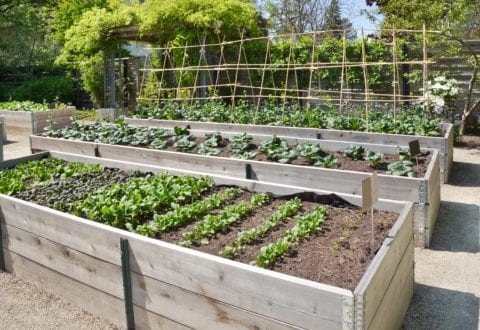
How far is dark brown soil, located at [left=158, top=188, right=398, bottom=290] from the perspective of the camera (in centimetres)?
266

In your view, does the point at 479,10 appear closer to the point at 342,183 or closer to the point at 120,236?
the point at 342,183

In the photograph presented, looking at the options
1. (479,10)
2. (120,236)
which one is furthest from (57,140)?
(479,10)

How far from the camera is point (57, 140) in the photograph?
6.95 metres

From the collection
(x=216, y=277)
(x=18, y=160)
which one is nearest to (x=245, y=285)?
(x=216, y=277)

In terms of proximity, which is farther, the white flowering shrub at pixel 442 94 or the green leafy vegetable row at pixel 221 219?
the white flowering shrub at pixel 442 94

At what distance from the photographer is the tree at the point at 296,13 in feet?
73.8

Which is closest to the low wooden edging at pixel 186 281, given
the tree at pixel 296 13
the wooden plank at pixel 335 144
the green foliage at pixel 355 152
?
the green foliage at pixel 355 152

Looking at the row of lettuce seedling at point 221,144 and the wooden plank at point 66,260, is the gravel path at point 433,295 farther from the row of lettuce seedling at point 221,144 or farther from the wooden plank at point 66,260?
the row of lettuce seedling at point 221,144

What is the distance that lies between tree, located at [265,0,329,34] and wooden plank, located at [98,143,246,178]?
17.5m

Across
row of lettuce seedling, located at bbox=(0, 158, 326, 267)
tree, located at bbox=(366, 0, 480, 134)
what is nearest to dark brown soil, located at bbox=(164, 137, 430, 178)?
row of lettuce seedling, located at bbox=(0, 158, 326, 267)

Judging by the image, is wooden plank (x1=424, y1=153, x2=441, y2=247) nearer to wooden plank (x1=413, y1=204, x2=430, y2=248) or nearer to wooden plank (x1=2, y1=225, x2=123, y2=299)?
wooden plank (x1=413, y1=204, x2=430, y2=248)

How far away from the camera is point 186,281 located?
259cm

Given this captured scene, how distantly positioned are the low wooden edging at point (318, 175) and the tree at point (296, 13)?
58.1ft

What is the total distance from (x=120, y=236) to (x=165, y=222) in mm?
489
